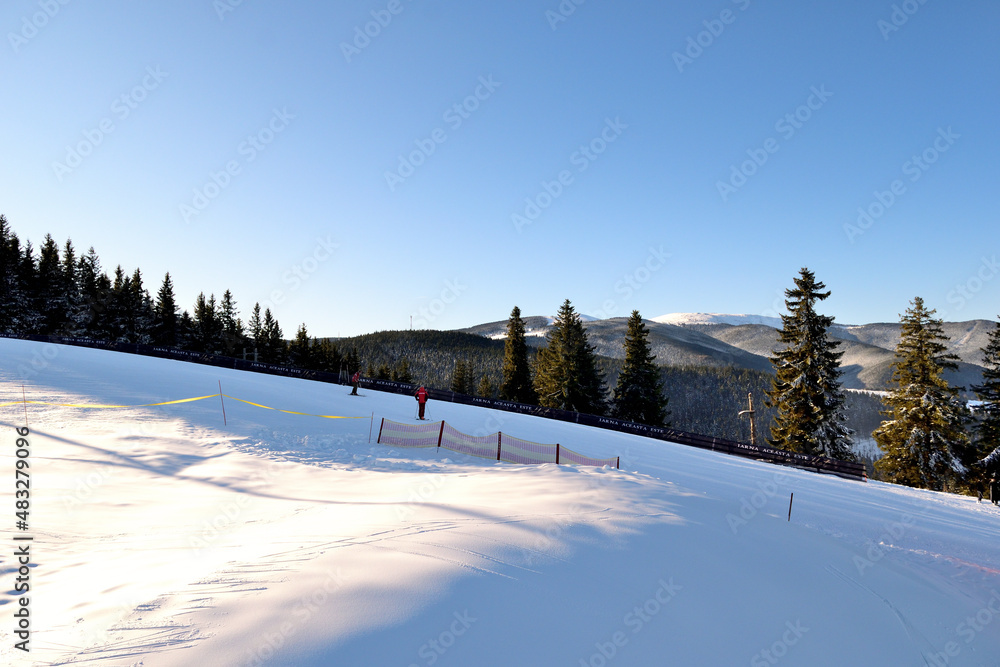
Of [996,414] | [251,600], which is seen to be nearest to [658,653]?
[251,600]

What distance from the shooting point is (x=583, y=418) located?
31.6 meters

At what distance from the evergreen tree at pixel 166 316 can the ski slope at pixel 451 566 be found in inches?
2112

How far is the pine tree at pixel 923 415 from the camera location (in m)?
26.9

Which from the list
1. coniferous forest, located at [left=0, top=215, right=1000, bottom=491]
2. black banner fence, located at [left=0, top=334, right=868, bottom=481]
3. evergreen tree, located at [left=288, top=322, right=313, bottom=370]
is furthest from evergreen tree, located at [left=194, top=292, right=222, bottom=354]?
black banner fence, located at [left=0, top=334, right=868, bottom=481]

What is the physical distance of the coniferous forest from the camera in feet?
89.7

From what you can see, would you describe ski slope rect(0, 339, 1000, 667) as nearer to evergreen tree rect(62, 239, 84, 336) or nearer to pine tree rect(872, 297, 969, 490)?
pine tree rect(872, 297, 969, 490)

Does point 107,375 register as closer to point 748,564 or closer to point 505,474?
point 505,474

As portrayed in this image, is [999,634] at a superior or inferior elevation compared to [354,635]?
inferior

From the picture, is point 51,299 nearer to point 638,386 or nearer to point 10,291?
point 10,291

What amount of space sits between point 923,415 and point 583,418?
19322mm

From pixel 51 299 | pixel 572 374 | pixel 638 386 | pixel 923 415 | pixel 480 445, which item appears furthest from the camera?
pixel 51 299

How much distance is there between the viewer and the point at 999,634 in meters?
6.58

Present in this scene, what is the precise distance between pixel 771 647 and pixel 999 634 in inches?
166

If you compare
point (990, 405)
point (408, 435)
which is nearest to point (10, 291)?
point (408, 435)
